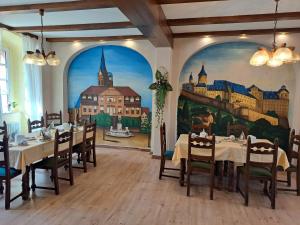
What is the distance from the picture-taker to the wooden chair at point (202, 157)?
3.47 m

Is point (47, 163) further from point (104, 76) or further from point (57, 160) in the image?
point (104, 76)

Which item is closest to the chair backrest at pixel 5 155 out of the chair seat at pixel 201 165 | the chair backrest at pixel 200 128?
the chair seat at pixel 201 165

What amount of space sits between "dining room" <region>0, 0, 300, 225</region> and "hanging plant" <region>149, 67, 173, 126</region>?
28 millimetres

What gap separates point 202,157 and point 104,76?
12.3 feet

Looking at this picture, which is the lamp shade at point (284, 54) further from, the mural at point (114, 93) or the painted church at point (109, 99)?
the painted church at point (109, 99)

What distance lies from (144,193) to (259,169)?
1807 millimetres

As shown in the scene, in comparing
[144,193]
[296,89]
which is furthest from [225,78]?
[144,193]

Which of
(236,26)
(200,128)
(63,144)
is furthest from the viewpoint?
(200,128)

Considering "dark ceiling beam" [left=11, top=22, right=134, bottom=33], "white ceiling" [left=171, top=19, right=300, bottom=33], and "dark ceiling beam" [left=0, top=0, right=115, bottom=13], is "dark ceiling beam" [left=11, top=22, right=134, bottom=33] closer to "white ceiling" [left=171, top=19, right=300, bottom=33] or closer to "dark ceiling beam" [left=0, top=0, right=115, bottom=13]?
"dark ceiling beam" [left=0, top=0, right=115, bottom=13]

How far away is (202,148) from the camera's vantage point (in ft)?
11.7

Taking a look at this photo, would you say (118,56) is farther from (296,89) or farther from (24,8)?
(296,89)

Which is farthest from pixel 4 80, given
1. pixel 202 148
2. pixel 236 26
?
pixel 236 26

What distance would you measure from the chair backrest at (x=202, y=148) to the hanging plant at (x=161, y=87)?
1.86 metres

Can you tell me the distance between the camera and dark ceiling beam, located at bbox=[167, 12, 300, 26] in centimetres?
380
